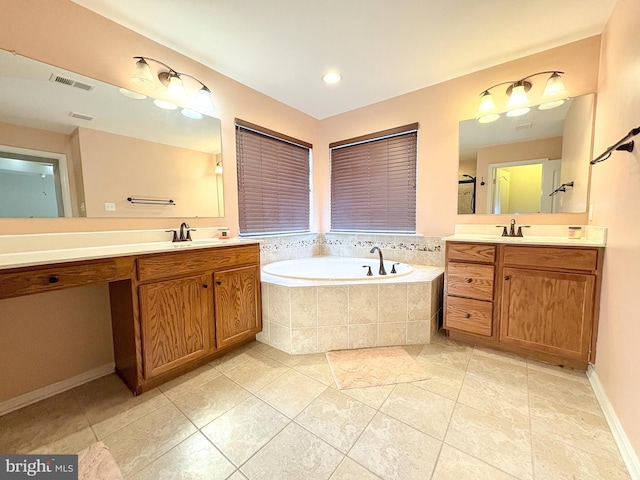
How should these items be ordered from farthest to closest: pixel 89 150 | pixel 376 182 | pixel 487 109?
1. pixel 376 182
2. pixel 487 109
3. pixel 89 150

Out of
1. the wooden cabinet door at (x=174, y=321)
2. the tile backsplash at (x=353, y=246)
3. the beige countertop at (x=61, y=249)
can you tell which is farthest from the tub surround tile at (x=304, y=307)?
the tile backsplash at (x=353, y=246)

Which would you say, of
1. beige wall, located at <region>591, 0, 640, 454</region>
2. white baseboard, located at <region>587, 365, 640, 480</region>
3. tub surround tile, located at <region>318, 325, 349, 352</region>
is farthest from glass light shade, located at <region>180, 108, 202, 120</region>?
white baseboard, located at <region>587, 365, 640, 480</region>

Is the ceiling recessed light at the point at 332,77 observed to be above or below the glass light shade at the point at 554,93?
above

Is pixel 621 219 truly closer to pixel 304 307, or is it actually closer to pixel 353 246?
pixel 304 307

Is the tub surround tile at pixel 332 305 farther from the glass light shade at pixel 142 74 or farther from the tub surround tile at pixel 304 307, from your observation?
the glass light shade at pixel 142 74

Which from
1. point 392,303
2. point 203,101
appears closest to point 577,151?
point 392,303

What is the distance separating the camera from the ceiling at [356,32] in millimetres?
1559

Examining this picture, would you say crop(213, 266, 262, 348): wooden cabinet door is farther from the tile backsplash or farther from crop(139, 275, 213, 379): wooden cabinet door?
the tile backsplash

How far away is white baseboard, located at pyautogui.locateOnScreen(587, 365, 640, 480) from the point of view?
100 centimetres

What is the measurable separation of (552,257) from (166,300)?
8.36 feet

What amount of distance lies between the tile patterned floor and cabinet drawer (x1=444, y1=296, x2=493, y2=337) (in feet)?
0.98

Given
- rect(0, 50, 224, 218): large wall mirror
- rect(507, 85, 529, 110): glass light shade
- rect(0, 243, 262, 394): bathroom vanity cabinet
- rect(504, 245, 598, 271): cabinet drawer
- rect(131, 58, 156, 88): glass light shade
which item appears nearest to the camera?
rect(0, 243, 262, 394): bathroom vanity cabinet
